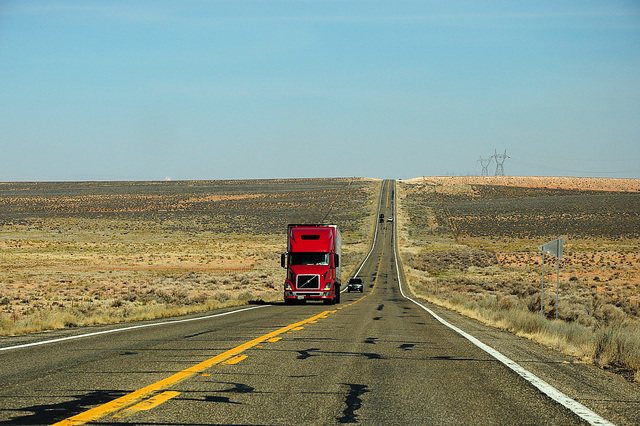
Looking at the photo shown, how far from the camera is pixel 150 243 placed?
88.2 metres

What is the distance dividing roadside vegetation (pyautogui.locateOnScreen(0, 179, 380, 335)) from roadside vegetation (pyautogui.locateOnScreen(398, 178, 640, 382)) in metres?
10.9

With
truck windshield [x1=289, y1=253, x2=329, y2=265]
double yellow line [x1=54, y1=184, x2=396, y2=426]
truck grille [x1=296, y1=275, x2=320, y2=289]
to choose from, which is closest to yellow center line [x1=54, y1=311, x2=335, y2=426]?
double yellow line [x1=54, y1=184, x2=396, y2=426]

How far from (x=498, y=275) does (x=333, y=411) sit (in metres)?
58.6

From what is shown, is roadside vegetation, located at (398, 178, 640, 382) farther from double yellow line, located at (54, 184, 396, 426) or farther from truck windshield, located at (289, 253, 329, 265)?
truck windshield, located at (289, 253, 329, 265)

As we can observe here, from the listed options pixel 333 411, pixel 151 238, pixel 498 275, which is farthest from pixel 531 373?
pixel 151 238

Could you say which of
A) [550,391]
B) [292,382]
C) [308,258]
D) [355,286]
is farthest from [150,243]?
[550,391]

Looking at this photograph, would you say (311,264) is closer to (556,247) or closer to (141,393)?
(556,247)

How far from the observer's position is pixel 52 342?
10.6m

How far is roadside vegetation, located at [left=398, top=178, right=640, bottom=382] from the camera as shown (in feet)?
47.5

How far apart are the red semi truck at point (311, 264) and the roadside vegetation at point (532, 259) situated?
6078 millimetres

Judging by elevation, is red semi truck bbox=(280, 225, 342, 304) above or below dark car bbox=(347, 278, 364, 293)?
above

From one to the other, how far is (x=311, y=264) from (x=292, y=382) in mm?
21478

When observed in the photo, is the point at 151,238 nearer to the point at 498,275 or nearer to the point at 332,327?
the point at 498,275

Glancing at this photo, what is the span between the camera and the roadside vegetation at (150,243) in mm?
29222
